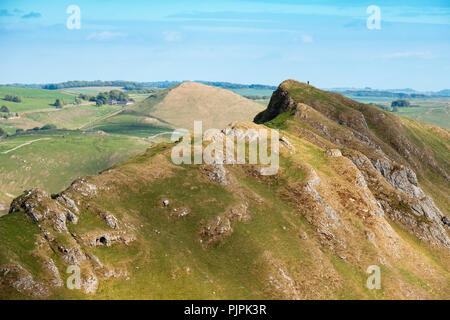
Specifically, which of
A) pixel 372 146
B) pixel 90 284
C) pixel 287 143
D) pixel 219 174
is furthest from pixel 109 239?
pixel 372 146

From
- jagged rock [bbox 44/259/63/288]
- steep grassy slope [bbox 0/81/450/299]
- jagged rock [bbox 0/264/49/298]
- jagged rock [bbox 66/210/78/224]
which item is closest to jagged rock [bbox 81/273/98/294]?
steep grassy slope [bbox 0/81/450/299]

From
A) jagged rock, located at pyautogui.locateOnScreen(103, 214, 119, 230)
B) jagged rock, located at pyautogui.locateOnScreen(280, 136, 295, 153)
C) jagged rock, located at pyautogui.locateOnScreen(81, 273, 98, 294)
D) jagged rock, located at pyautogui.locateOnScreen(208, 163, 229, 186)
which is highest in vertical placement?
jagged rock, located at pyautogui.locateOnScreen(280, 136, 295, 153)

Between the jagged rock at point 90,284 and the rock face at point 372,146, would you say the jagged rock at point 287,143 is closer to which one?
the rock face at point 372,146

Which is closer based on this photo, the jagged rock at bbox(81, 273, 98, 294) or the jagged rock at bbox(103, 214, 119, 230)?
the jagged rock at bbox(81, 273, 98, 294)

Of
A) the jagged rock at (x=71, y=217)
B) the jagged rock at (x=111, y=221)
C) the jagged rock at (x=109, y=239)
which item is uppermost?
the jagged rock at (x=71, y=217)

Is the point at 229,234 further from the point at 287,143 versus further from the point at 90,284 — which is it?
the point at 287,143

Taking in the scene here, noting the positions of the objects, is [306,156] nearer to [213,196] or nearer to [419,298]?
[213,196]

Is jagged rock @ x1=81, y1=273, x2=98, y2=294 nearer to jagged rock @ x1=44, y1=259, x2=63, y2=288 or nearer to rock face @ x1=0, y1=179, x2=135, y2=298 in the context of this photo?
rock face @ x1=0, y1=179, x2=135, y2=298

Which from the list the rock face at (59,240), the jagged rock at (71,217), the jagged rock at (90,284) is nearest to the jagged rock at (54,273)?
the rock face at (59,240)
